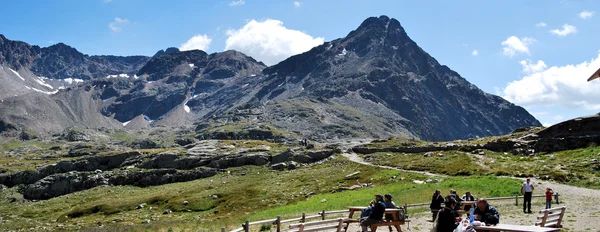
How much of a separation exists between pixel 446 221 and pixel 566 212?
19.5m

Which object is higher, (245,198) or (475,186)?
(475,186)

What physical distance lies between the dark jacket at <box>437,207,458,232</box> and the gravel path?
1019cm

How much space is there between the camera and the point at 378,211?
815 inches

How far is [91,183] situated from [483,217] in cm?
10360

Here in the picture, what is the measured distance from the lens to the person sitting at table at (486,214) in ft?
57.1

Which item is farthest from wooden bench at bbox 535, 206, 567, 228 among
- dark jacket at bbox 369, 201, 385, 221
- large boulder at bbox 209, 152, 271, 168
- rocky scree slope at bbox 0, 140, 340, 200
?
large boulder at bbox 209, 152, 271, 168

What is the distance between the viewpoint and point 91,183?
103 metres

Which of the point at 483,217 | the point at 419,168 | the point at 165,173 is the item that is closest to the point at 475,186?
the point at 419,168

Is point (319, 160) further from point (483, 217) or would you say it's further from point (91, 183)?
point (483, 217)

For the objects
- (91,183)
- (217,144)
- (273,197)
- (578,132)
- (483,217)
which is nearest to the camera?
(483,217)

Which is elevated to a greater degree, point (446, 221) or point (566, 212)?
point (446, 221)

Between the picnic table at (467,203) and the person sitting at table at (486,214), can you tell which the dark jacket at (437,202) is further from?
the person sitting at table at (486,214)

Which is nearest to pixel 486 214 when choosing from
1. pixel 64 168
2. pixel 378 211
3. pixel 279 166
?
pixel 378 211

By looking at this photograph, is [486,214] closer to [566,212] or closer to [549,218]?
[549,218]
